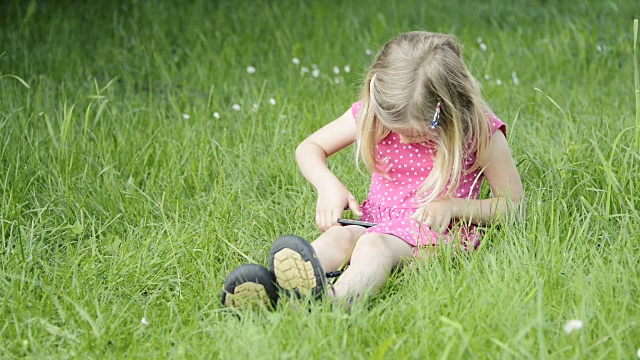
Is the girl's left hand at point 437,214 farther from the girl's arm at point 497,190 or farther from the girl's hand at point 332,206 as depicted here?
the girl's hand at point 332,206

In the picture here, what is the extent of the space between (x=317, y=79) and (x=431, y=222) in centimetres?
201

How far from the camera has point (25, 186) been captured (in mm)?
3182

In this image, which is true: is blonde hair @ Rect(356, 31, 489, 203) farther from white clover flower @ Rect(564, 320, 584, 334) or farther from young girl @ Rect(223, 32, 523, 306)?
white clover flower @ Rect(564, 320, 584, 334)

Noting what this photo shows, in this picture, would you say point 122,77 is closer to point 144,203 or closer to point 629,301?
point 144,203

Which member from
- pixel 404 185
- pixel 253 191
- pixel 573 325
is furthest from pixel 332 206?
pixel 573 325

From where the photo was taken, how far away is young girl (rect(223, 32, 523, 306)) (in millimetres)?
2350

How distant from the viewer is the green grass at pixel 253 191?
219 centimetres

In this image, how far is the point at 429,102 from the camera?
2.51 metres

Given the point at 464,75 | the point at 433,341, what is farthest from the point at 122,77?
the point at 433,341

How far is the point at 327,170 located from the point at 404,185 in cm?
26

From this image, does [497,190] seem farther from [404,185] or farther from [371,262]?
[371,262]

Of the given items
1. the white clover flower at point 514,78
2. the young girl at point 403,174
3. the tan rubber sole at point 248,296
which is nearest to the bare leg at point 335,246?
the young girl at point 403,174

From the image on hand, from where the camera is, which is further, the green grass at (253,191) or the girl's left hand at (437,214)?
the girl's left hand at (437,214)

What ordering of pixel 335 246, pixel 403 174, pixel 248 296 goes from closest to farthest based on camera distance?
1. pixel 248 296
2. pixel 335 246
3. pixel 403 174
